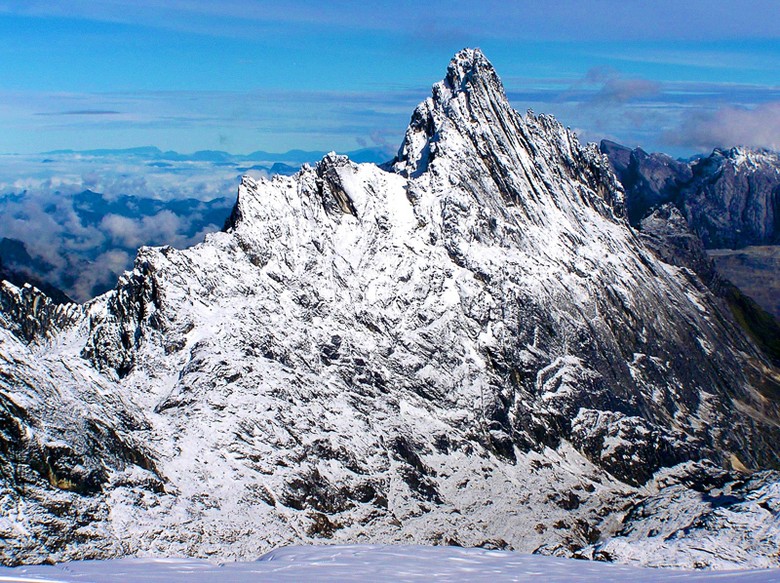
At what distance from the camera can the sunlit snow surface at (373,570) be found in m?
101

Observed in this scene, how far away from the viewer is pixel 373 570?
362 ft

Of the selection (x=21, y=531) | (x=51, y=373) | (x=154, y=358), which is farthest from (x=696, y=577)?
(x=154, y=358)

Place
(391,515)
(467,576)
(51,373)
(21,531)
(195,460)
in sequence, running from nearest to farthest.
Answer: (467,576), (21,531), (51,373), (195,460), (391,515)

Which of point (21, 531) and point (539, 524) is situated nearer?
point (21, 531)

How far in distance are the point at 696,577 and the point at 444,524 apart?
80.2m

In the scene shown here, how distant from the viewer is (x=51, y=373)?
15650cm

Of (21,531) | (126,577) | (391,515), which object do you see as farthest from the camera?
(391,515)

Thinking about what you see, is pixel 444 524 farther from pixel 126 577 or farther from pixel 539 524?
pixel 126 577

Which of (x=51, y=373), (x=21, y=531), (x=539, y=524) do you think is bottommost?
(x=539, y=524)

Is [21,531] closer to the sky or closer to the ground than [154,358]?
closer to the ground

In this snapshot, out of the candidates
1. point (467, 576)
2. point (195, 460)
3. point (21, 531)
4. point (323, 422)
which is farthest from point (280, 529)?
point (467, 576)

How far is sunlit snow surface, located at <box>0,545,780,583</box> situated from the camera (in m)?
101

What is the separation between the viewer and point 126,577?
98000 mm

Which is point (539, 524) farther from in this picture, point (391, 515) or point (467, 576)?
point (467, 576)
